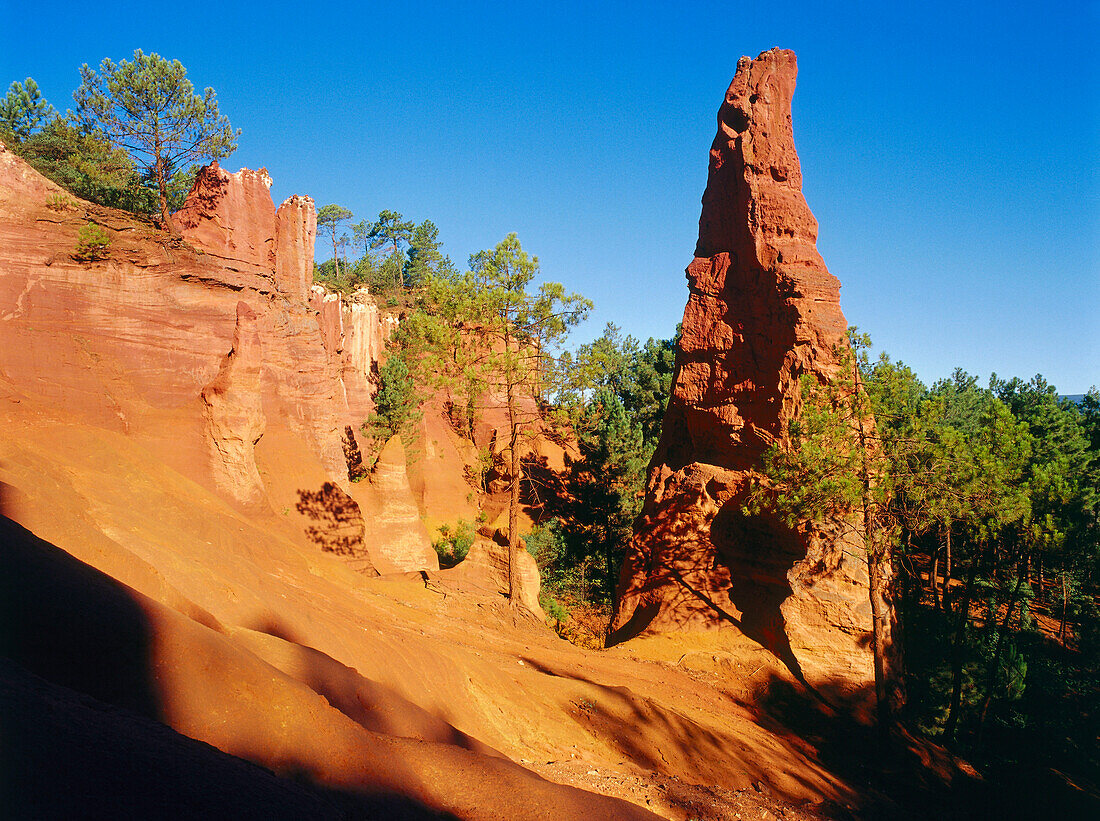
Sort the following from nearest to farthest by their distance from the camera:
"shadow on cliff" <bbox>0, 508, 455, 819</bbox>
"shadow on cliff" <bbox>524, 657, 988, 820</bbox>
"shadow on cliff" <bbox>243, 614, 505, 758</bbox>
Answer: "shadow on cliff" <bbox>0, 508, 455, 819</bbox> < "shadow on cliff" <bbox>243, 614, 505, 758</bbox> < "shadow on cliff" <bbox>524, 657, 988, 820</bbox>

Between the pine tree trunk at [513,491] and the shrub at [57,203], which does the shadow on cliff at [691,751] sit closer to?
the pine tree trunk at [513,491]

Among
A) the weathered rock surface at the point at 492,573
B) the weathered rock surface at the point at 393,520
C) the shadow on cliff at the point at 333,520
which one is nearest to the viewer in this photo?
the shadow on cliff at the point at 333,520

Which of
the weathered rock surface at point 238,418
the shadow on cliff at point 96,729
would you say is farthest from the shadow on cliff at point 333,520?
the shadow on cliff at point 96,729

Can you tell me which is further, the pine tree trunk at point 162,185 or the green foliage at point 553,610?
the green foliage at point 553,610

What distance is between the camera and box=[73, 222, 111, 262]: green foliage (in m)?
15.9

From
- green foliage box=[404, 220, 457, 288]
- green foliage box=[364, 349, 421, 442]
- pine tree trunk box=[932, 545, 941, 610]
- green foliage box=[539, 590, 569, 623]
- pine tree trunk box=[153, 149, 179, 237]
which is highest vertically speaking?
green foliage box=[404, 220, 457, 288]

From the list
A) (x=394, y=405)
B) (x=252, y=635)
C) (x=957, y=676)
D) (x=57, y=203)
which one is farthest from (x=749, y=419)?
(x=57, y=203)

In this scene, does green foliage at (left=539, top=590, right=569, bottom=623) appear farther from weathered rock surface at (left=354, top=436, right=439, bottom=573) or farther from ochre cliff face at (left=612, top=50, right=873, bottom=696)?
ochre cliff face at (left=612, top=50, right=873, bottom=696)

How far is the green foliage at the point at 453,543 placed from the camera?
29212mm

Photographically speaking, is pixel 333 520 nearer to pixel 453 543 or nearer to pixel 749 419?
pixel 453 543

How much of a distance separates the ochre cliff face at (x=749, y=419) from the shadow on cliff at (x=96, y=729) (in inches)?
504

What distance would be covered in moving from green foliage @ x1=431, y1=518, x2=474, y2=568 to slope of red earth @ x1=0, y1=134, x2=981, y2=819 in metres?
5.41

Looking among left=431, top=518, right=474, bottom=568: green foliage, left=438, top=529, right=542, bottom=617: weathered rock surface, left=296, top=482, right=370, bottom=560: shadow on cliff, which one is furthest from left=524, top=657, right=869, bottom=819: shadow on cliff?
left=431, top=518, right=474, bottom=568: green foliage

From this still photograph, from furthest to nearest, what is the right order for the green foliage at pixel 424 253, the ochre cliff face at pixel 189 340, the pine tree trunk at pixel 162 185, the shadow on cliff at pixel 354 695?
the green foliage at pixel 424 253, the pine tree trunk at pixel 162 185, the ochre cliff face at pixel 189 340, the shadow on cliff at pixel 354 695
